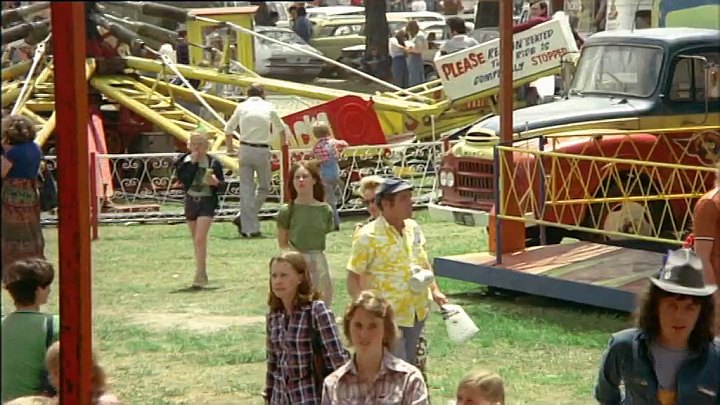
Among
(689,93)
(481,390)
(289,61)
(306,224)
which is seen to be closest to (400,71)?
(289,61)

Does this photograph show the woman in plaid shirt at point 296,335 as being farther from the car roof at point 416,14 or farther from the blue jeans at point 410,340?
the car roof at point 416,14

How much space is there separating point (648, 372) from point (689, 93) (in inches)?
353

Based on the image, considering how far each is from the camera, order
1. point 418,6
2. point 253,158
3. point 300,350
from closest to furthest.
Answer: point 300,350 < point 253,158 < point 418,6

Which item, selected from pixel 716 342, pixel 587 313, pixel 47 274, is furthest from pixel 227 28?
pixel 716 342

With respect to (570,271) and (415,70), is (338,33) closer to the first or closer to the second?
(415,70)

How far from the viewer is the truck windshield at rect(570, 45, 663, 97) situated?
1348 cm

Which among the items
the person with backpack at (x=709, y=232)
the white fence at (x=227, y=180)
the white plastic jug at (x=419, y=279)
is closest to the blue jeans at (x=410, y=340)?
the white plastic jug at (x=419, y=279)

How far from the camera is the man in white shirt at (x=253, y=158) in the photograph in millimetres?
15922

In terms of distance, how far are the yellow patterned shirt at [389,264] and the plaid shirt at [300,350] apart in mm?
1417

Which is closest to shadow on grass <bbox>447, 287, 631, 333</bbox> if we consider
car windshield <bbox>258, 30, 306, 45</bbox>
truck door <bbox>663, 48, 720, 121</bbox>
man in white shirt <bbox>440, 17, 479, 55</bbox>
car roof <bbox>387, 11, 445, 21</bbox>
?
truck door <bbox>663, 48, 720, 121</bbox>

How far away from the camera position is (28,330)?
5.95m

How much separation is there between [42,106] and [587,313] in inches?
371

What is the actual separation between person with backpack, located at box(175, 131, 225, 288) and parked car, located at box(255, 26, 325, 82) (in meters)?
7.45

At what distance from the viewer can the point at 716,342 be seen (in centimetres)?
490
